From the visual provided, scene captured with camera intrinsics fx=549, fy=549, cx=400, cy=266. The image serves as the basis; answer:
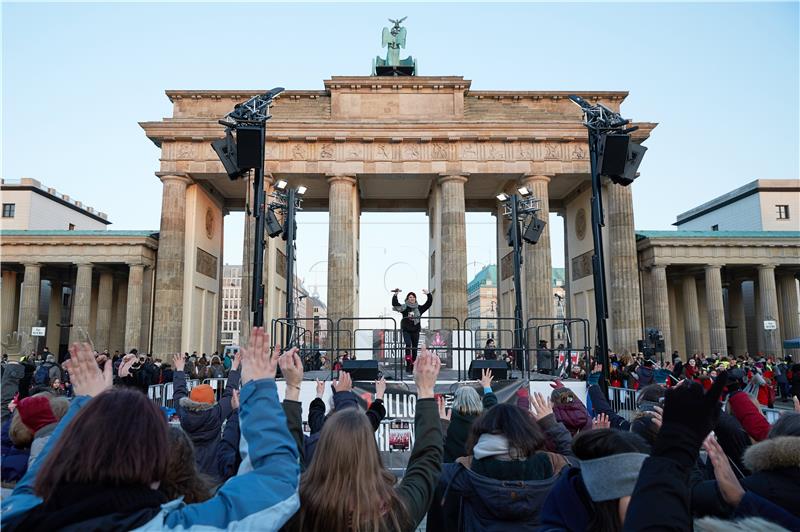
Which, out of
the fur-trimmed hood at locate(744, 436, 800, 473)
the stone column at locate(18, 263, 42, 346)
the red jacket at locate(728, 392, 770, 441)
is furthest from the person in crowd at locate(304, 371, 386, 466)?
the stone column at locate(18, 263, 42, 346)

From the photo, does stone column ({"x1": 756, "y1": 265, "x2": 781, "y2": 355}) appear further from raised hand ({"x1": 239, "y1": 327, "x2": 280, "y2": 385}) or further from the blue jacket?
the blue jacket

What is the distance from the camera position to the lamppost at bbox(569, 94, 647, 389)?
887 centimetres

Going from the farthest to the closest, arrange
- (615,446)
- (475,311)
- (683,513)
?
(475,311) < (615,446) < (683,513)

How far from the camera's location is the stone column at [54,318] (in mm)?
43594

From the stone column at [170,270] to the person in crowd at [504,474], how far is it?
31065 millimetres

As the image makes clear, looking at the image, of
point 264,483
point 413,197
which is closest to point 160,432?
point 264,483

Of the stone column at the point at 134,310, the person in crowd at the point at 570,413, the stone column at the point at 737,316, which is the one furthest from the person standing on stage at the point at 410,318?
the stone column at the point at 737,316

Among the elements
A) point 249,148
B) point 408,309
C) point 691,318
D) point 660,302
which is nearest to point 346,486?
point 249,148

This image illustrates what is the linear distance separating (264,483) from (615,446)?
1.26 m

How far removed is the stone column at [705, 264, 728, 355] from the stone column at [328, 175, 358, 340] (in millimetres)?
23092

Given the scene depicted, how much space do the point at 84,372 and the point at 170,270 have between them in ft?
104

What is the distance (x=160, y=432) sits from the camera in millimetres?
1779

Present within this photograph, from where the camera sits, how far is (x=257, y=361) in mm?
2256

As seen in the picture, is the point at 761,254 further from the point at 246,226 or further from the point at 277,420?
the point at 277,420
